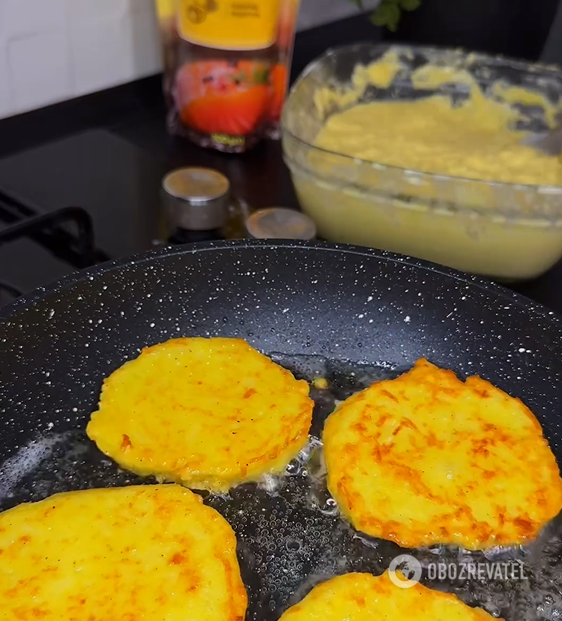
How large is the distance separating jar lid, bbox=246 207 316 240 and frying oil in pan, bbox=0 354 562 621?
0.37m

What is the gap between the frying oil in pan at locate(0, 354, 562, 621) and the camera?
2.76ft

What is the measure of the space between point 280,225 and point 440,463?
1.57ft

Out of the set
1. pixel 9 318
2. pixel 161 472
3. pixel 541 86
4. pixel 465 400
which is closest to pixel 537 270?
pixel 465 400

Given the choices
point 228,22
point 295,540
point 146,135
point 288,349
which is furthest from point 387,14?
point 295,540

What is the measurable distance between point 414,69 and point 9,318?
2.97ft

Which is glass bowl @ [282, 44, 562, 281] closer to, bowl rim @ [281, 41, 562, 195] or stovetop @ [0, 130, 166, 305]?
bowl rim @ [281, 41, 562, 195]

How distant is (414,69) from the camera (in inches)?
57.1

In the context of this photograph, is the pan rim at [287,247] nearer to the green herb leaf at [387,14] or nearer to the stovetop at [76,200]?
the stovetop at [76,200]

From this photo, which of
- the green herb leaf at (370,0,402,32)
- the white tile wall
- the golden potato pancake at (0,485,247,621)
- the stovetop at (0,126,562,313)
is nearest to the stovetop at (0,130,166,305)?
the stovetop at (0,126,562,313)

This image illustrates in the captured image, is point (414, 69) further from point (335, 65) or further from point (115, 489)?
point (115, 489)

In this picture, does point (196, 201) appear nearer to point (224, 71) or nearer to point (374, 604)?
point (224, 71)

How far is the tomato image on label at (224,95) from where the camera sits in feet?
4.62

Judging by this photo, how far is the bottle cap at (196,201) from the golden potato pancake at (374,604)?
0.65m

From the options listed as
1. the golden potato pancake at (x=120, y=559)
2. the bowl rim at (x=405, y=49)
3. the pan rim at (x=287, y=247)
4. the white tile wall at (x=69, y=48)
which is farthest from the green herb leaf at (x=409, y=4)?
the golden potato pancake at (x=120, y=559)
